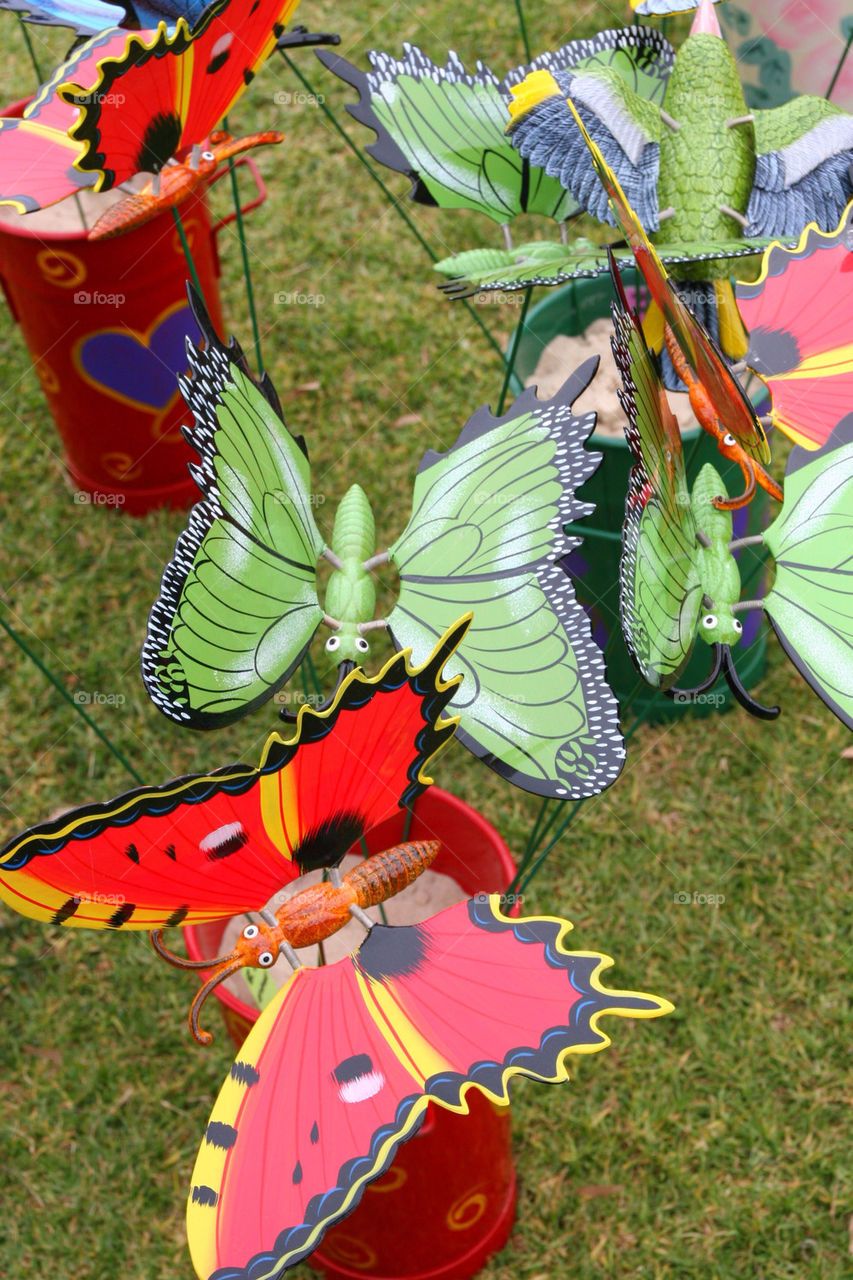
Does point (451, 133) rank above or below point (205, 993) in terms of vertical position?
above

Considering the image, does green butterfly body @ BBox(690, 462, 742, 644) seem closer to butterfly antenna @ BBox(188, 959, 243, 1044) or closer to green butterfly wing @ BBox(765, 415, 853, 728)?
green butterfly wing @ BBox(765, 415, 853, 728)

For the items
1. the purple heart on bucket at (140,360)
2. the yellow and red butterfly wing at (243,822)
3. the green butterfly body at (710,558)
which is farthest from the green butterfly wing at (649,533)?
the purple heart on bucket at (140,360)

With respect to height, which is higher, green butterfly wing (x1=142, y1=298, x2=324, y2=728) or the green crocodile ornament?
the green crocodile ornament

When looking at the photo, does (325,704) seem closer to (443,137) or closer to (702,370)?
(702,370)

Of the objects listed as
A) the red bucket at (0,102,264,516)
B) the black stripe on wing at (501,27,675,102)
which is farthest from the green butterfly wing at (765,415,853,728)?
the red bucket at (0,102,264,516)

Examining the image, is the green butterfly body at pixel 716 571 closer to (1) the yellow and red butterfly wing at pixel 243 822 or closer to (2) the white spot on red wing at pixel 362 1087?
(1) the yellow and red butterfly wing at pixel 243 822

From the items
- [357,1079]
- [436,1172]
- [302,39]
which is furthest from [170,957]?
[302,39]

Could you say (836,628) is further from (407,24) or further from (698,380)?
(407,24)
